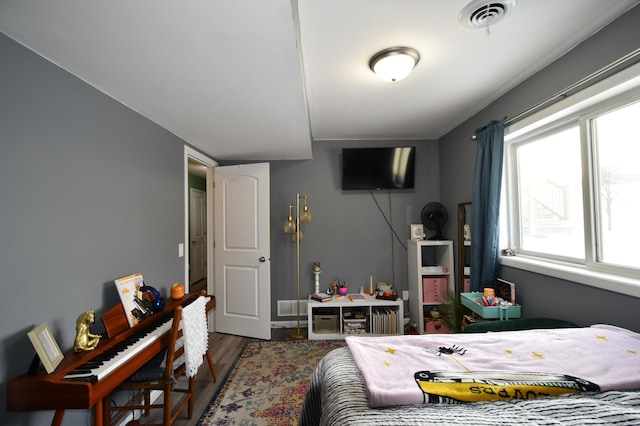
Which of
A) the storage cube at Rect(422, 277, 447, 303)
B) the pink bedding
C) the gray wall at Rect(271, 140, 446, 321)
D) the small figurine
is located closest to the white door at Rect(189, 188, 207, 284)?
the gray wall at Rect(271, 140, 446, 321)

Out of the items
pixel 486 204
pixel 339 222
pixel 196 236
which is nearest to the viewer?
pixel 486 204

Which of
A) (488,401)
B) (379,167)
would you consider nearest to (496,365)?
(488,401)

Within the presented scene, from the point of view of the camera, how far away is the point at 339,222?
3465 mm

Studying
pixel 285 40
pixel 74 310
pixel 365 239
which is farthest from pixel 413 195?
pixel 74 310

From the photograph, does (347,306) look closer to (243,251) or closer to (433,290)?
(433,290)

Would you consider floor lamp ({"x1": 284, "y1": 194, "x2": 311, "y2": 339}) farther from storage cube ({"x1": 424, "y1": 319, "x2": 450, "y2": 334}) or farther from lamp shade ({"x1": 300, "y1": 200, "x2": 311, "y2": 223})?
storage cube ({"x1": 424, "y1": 319, "x2": 450, "y2": 334})

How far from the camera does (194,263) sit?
5.07 metres

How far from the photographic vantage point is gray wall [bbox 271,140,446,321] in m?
3.42

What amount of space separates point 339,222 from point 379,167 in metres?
0.91

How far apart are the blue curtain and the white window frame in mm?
127

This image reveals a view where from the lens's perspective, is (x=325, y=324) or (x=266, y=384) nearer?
(x=266, y=384)

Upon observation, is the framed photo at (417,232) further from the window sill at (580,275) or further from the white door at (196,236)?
the white door at (196,236)

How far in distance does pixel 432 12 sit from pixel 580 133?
1.33 m

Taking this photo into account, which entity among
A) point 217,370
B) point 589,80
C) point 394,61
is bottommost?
point 217,370
